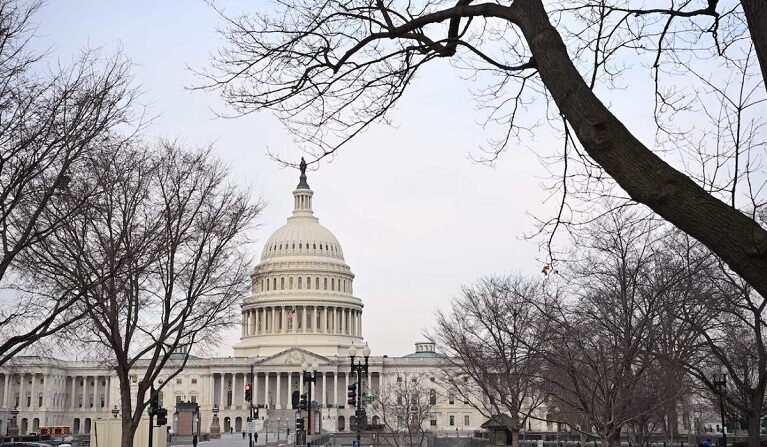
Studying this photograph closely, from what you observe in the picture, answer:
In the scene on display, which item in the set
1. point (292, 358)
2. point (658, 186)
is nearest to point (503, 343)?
point (658, 186)

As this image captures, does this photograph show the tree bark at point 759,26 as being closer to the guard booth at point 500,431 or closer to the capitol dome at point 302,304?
the guard booth at point 500,431

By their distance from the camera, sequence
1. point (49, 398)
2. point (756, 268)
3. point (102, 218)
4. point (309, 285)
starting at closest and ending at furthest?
point (756, 268)
point (102, 218)
point (49, 398)
point (309, 285)

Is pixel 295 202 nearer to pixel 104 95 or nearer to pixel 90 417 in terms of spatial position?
pixel 90 417

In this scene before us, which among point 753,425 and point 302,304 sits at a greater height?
point 302,304

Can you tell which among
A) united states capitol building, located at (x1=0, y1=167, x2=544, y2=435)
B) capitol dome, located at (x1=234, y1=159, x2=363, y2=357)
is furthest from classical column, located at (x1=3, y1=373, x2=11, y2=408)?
capitol dome, located at (x1=234, y1=159, x2=363, y2=357)

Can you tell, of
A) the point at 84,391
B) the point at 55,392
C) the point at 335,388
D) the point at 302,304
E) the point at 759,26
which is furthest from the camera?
the point at 302,304

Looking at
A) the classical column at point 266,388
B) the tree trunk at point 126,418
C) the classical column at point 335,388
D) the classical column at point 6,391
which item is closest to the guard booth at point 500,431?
the tree trunk at point 126,418

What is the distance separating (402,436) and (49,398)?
10796 centimetres

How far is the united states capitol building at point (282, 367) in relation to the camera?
6220 inches

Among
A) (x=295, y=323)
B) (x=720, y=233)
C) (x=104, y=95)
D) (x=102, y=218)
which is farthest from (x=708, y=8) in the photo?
(x=295, y=323)

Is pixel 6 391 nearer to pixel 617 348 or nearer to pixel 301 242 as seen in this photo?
pixel 301 242

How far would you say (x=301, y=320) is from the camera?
544ft

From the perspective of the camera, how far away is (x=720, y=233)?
6.38 meters

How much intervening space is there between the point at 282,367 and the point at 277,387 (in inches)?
189
